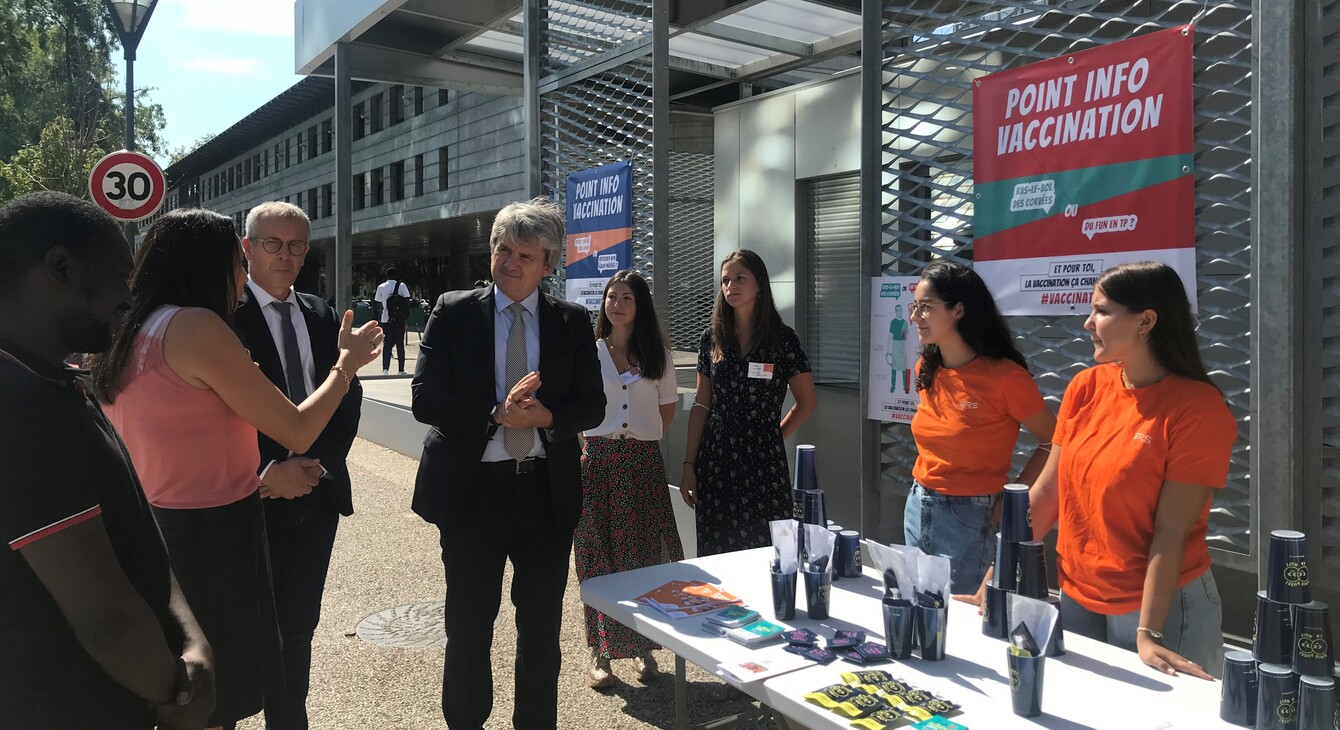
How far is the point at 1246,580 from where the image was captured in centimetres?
386

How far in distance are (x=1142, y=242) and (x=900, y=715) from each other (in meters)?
2.18

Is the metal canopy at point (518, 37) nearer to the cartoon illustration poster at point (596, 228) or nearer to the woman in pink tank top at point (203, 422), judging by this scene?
the cartoon illustration poster at point (596, 228)

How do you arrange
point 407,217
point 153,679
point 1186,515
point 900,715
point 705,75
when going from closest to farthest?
1. point 153,679
2. point 900,715
3. point 1186,515
4. point 705,75
5. point 407,217

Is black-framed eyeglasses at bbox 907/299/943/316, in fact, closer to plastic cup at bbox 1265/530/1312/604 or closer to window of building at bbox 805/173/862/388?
plastic cup at bbox 1265/530/1312/604

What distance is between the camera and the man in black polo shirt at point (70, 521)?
1295 mm

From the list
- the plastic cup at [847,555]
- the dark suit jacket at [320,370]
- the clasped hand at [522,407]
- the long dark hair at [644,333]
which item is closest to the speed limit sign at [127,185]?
the dark suit jacket at [320,370]

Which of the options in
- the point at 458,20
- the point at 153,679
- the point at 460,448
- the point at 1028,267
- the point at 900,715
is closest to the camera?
the point at 153,679

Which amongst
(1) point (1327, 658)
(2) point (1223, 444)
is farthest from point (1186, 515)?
(1) point (1327, 658)

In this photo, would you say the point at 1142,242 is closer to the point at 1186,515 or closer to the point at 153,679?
the point at 1186,515

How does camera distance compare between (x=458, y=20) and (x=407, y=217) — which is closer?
(x=458, y=20)

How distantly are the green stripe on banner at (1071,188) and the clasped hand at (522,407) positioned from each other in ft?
6.71

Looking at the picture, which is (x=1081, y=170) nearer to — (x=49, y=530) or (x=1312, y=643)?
(x=1312, y=643)

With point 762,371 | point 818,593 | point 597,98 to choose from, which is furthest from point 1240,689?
point 597,98

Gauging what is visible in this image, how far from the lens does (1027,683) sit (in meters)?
1.67
